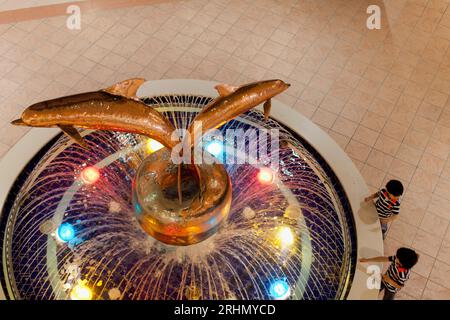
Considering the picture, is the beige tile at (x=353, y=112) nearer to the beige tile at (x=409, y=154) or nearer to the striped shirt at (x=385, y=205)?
the beige tile at (x=409, y=154)

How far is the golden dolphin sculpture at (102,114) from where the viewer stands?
Result: 123 inches

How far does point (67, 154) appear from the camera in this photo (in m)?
5.16

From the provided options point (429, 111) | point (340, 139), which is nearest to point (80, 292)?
point (340, 139)

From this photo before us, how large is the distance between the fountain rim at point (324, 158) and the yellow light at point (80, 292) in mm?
570

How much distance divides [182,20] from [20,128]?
2879 mm

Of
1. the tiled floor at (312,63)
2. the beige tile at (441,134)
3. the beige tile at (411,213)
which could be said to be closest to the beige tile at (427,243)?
the tiled floor at (312,63)

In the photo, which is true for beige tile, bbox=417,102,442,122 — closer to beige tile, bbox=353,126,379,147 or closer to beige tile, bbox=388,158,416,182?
beige tile, bbox=353,126,379,147

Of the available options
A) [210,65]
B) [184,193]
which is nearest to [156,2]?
[210,65]

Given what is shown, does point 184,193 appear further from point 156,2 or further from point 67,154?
point 156,2

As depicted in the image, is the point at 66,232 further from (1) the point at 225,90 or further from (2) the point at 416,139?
(2) the point at 416,139

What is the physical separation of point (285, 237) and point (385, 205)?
1018 millimetres
